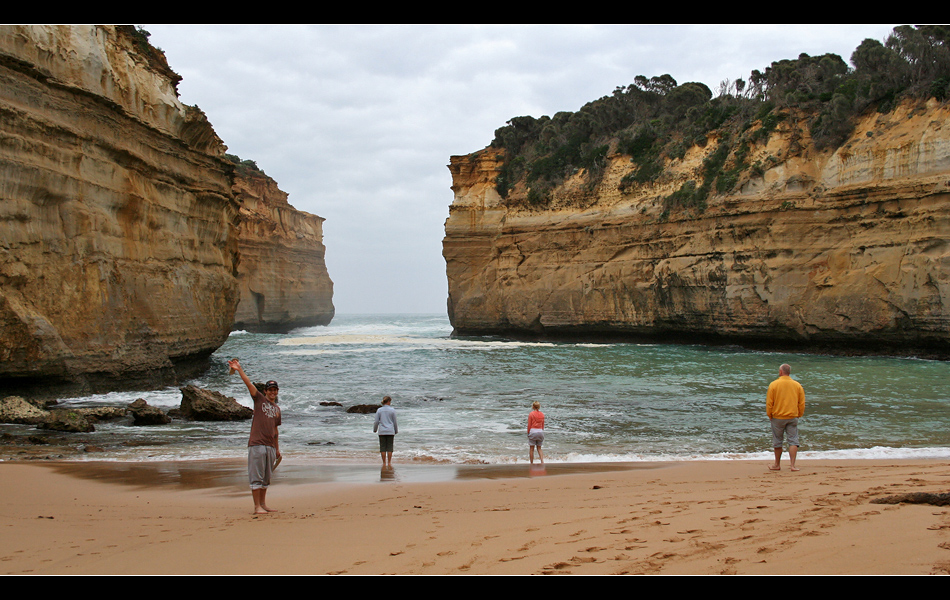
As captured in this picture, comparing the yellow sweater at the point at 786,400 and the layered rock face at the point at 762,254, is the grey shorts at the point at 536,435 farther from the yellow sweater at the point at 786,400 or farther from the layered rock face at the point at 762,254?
the layered rock face at the point at 762,254

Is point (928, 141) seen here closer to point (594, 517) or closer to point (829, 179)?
point (829, 179)

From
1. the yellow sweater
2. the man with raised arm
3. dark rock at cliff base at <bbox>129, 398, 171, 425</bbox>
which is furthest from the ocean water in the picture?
the man with raised arm

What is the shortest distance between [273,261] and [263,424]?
53634 millimetres

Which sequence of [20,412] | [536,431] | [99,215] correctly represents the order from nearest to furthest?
[536,431] → [20,412] → [99,215]

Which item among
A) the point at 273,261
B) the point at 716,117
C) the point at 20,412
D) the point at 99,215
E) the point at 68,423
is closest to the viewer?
the point at 68,423

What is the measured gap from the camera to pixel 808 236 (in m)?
25.2

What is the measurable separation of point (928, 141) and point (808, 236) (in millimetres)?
5259

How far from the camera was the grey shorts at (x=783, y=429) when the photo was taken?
7.41 m

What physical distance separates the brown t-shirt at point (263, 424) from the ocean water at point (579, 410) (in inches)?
114

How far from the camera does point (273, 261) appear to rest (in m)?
56.5

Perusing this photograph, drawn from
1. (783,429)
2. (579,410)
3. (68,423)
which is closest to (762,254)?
(579,410)

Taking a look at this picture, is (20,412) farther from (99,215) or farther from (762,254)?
(762,254)

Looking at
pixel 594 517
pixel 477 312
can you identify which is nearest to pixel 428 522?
pixel 594 517
